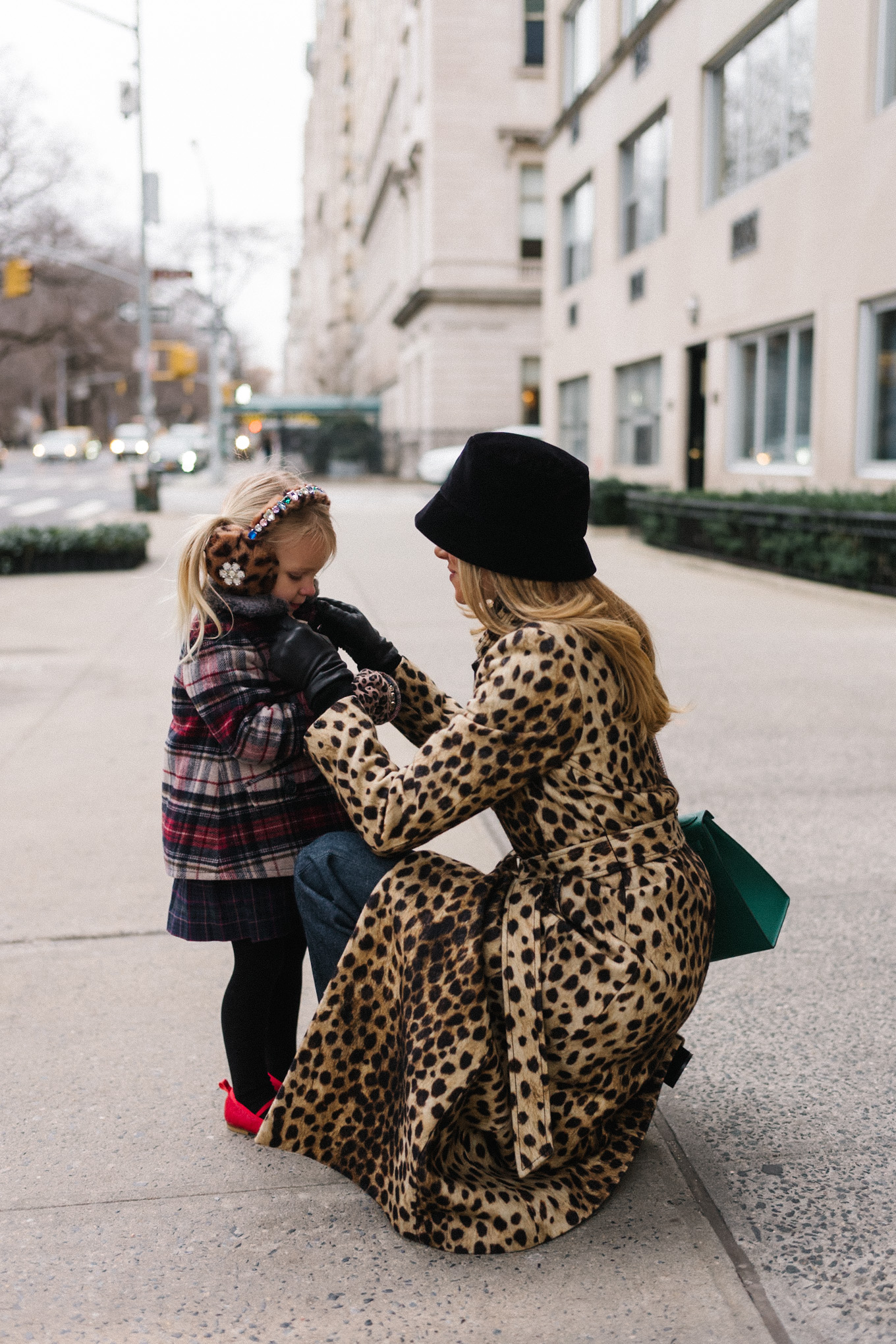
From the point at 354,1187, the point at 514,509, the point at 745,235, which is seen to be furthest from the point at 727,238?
the point at 354,1187

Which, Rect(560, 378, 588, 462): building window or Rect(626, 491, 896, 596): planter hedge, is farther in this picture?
Rect(560, 378, 588, 462): building window

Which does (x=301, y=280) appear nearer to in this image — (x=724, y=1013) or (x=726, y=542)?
(x=726, y=542)

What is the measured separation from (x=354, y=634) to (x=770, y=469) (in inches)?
585

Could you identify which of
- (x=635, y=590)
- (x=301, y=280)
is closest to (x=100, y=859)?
(x=635, y=590)

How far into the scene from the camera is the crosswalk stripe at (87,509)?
27.4m

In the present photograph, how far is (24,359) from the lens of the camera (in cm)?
8738

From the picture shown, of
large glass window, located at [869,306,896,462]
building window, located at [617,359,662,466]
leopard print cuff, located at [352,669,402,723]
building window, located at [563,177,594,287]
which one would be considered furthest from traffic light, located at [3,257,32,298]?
leopard print cuff, located at [352,669,402,723]

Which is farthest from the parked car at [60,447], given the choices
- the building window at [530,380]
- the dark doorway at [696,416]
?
the dark doorway at [696,416]

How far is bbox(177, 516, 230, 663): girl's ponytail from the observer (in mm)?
2625

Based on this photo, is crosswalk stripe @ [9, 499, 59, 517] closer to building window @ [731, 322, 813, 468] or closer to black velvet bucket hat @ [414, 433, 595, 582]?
building window @ [731, 322, 813, 468]

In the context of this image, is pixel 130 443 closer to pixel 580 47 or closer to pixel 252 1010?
pixel 580 47

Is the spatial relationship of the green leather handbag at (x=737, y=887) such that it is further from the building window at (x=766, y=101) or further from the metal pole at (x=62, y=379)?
the metal pole at (x=62, y=379)

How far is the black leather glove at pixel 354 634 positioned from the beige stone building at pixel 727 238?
11771 millimetres

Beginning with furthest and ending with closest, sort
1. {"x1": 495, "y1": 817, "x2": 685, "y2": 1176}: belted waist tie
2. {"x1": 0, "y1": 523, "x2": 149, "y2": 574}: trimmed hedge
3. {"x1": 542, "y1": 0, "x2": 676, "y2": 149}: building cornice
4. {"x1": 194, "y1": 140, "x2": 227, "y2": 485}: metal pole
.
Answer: {"x1": 194, "y1": 140, "x2": 227, "y2": 485}: metal pole
{"x1": 542, "y1": 0, "x2": 676, "y2": 149}: building cornice
{"x1": 0, "y1": 523, "x2": 149, "y2": 574}: trimmed hedge
{"x1": 495, "y1": 817, "x2": 685, "y2": 1176}: belted waist tie
